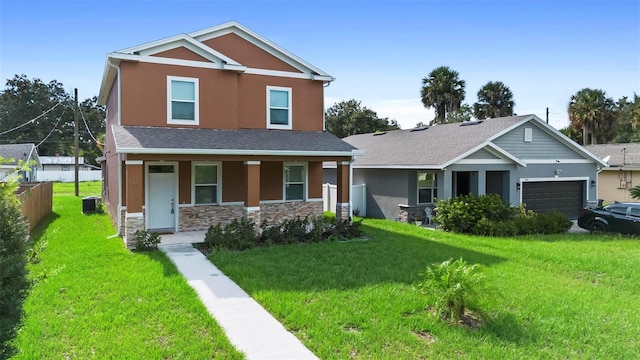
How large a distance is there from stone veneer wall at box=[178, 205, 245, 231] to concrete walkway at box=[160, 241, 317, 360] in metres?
4.67

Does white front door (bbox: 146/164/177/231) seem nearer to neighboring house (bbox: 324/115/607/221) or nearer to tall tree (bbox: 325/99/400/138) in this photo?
neighboring house (bbox: 324/115/607/221)

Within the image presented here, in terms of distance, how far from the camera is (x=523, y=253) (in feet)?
40.6

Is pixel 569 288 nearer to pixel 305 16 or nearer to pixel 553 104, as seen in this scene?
pixel 305 16

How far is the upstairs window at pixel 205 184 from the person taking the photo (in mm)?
15008

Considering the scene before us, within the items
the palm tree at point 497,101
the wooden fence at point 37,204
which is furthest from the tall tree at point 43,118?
the palm tree at point 497,101

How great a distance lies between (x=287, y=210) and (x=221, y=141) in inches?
159

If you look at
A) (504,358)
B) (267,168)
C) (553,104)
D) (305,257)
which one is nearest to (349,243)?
(305,257)

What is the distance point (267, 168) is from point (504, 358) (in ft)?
38.0

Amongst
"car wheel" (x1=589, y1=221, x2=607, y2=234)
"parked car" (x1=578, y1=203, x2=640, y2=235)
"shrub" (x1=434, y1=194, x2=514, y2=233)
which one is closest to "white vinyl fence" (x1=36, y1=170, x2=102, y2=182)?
"shrub" (x1=434, y1=194, x2=514, y2=233)

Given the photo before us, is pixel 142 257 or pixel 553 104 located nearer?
pixel 142 257

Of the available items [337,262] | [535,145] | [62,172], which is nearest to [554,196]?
[535,145]

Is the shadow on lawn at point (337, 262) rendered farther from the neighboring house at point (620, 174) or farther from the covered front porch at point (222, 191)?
the neighboring house at point (620, 174)

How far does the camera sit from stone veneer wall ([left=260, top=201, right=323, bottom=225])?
15961 mm

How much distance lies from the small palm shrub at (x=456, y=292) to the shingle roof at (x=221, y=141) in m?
7.84
